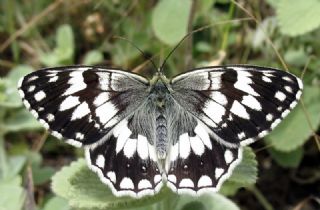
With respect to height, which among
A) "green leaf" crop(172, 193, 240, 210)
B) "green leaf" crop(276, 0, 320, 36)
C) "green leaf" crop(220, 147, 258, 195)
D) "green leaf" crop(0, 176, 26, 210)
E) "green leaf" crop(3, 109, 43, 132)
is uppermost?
"green leaf" crop(276, 0, 320, 36)

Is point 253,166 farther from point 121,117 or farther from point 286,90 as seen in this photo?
point 121,117

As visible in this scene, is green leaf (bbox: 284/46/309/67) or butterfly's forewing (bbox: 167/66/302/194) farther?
green leaf (bbox: 284/46/309/67)

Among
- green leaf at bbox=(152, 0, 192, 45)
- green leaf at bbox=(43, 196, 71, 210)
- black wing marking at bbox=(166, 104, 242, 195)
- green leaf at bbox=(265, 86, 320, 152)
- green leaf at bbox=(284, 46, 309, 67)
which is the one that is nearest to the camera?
black wing marking at bbox=(166, 104, 242, 195)

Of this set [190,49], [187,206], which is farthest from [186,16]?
[187,206]

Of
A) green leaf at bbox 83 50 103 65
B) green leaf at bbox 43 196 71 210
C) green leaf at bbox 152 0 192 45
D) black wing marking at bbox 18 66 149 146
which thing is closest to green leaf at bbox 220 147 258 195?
black wing marking at bbox 18 66 149 146

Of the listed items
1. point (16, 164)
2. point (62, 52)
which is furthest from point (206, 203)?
point (62, 52)

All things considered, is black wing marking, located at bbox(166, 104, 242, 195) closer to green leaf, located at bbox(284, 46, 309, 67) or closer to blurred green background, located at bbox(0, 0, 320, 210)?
blurred green background, located at bbox(0, 0, 320, 210)
